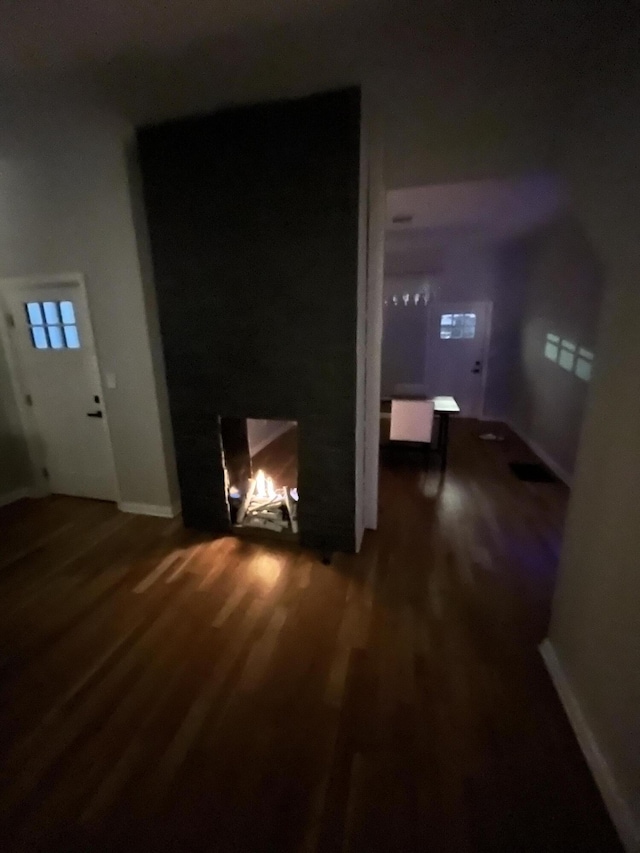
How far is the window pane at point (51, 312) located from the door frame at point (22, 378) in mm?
171

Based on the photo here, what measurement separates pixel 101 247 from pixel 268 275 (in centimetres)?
153

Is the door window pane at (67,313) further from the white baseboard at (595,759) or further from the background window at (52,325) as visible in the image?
the white baseboard at (595,759)

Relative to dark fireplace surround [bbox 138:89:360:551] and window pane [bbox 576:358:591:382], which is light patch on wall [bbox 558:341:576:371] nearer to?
window pane [bbox 576:358:591:382]

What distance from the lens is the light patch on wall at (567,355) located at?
4013 mm

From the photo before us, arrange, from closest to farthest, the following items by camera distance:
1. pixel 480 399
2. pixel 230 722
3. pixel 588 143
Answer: pixel 230 722 → pixel 588 143 → pixel 480 399

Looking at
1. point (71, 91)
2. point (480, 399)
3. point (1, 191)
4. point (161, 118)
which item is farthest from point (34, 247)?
point (480, 399)

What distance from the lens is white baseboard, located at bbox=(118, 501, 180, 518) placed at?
10.5 ft

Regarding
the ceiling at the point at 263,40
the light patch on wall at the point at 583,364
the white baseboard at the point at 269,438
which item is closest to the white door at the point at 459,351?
the light patch on wall at the point at 583,364

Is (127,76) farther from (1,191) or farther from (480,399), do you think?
(480,399)

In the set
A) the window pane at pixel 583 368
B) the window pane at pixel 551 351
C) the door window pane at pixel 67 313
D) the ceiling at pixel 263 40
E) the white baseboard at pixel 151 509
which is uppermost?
the ceiling at pixel 263 40

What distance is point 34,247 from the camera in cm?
289

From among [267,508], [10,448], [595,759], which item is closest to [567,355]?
[267,508]

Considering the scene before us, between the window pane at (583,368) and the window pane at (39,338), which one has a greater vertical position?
the window pane at (39,338)

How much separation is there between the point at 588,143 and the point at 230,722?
3.13 meters
